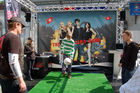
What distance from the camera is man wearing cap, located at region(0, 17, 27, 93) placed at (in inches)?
69.5

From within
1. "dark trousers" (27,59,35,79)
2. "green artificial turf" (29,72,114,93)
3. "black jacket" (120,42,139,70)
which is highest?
"black jacket" (120,42,139,70)

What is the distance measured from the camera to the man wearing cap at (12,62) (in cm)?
176

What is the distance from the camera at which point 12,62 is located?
5.78ft

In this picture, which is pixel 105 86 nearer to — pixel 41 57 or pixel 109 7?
pixel 41 57

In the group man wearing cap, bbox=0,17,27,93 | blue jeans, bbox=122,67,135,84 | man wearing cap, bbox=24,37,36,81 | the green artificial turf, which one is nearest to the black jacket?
blue jeans, bbox=122,67,135,84

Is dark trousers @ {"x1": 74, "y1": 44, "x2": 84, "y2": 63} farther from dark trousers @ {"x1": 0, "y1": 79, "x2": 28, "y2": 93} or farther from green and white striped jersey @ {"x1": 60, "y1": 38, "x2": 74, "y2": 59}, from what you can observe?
dark trousers @ {"x1": 0, "y1": 79, "x2": 28, "y2": 93}

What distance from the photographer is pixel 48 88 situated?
441 cm

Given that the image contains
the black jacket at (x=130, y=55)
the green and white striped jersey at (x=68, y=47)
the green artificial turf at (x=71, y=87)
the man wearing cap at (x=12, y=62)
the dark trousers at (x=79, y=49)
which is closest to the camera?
the man wearing cap at (x=12, y=62)

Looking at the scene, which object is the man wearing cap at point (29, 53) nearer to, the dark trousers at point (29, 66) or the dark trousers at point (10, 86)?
the dark trousers at point (29, 66)

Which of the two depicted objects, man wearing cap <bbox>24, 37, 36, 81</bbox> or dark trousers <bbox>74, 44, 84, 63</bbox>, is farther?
dark trousers <bbox>74, 44, 84, 63</bbox>

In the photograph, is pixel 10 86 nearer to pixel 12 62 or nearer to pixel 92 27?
pixel 12 62

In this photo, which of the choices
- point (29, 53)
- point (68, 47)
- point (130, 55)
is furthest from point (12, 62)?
point (29, 53)

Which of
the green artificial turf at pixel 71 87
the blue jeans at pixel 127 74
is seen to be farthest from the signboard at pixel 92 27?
the blue jeans at pixel 127 74

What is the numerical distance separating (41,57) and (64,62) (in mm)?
1327
